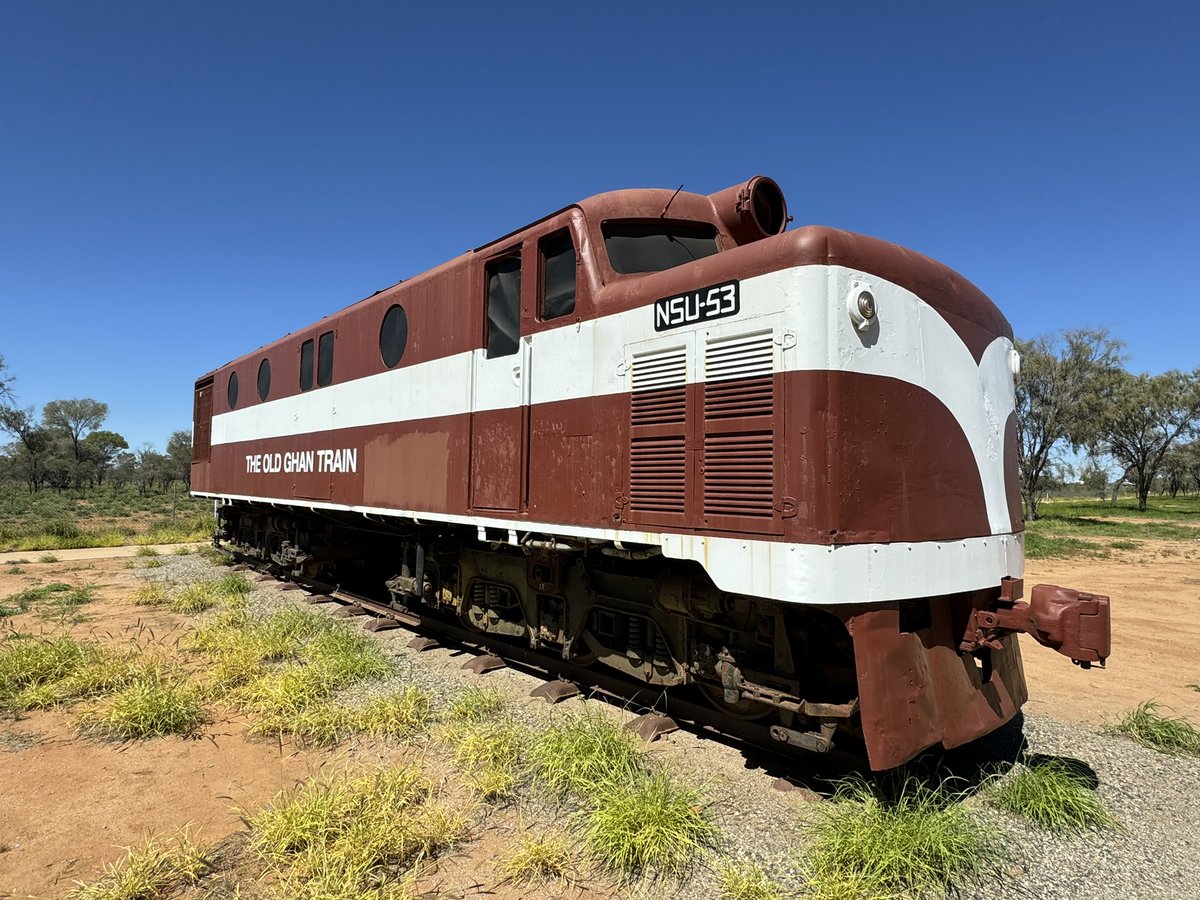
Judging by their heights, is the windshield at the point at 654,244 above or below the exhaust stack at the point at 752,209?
below

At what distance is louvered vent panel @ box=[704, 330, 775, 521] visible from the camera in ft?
12.0

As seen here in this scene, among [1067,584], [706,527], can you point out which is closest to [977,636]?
[706,527]

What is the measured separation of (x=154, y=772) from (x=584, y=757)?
283 centimetres

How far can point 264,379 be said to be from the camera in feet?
36.3

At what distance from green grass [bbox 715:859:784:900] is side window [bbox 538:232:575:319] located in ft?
11.8

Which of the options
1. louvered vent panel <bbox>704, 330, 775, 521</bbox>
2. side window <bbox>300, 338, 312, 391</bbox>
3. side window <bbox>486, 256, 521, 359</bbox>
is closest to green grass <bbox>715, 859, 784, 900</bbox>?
louvered vent panel <bbox>704, 330, 775, 521</bbox>

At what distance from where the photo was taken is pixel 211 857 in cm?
336

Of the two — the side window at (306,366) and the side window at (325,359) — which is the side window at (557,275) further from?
the side window at (306,366)

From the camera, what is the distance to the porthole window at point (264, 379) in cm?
1087

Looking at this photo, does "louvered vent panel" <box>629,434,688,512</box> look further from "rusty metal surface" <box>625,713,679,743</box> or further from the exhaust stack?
the exhaust stack

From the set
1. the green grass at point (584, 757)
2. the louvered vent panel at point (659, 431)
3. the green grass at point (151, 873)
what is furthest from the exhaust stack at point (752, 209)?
the green grass at point (151, 873)

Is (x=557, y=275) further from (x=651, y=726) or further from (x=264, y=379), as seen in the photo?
(x=264, y=379)

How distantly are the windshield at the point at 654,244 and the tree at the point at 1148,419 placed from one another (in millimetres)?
39142

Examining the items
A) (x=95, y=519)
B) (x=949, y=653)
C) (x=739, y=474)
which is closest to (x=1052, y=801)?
(x=949, y=653)
